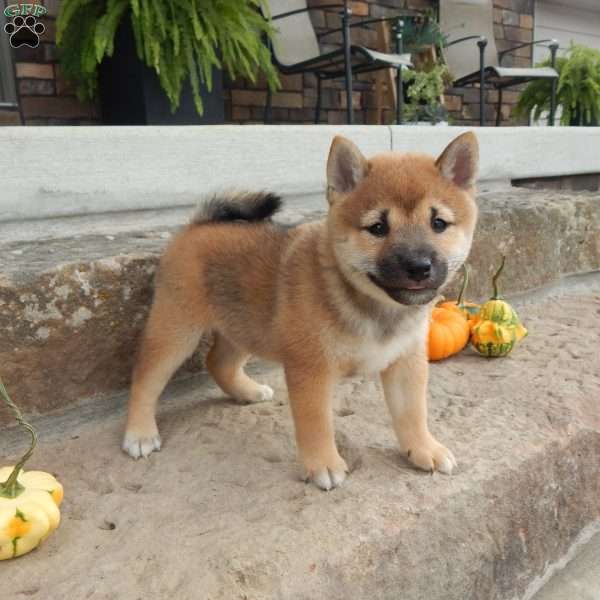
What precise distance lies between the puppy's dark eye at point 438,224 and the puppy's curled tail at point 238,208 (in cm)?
76

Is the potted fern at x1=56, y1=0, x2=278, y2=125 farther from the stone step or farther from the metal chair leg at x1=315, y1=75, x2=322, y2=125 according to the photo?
the metal chair leg at x1=315, y1=75, x2=322, y2=125

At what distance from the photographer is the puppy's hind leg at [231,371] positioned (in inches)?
96.4

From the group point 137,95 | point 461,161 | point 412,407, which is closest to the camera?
point 461,161

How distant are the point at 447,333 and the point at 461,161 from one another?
1090 millimetres

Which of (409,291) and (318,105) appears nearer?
(409,291)

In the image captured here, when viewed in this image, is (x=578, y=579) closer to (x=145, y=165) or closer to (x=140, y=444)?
(x=140, y=444)

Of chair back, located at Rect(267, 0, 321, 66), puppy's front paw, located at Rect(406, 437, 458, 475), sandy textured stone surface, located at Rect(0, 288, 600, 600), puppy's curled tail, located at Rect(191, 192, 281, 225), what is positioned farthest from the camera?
chair back, located at Rect(267, 0, 321, 66)

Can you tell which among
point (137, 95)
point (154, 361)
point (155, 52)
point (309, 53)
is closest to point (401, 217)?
point (154, 361)

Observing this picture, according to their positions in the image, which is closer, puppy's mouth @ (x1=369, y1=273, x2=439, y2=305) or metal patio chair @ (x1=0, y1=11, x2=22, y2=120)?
puppy's mouth @ (x1=369, y1=273, x2=439, y2=305)

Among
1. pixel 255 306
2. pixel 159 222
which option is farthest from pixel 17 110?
pixel 255 306

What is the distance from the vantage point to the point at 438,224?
1818 mm

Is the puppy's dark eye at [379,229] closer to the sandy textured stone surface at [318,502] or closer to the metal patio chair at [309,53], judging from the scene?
the sandy textured stone surface at [318,502]

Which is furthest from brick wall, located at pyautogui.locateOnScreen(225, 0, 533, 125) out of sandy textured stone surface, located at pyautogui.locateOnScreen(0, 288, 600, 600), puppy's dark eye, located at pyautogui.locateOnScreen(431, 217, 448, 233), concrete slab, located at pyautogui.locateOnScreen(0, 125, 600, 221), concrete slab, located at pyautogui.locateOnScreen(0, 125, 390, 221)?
puppy's dark eye, located at pyautogui.locateOnScreen(431, 217, 448, 233)

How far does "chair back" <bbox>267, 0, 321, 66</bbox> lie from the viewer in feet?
18.0
